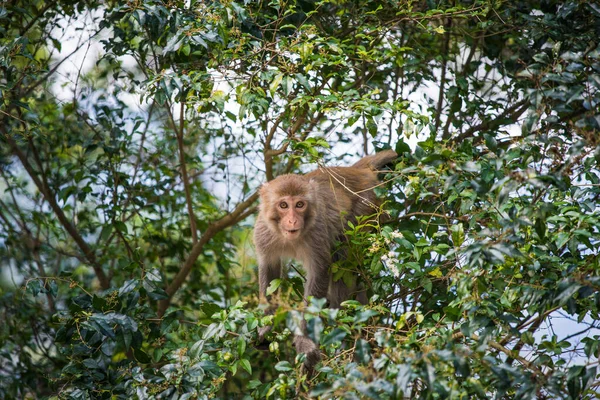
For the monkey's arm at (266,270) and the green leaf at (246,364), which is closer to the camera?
the green leaf at (246,364)

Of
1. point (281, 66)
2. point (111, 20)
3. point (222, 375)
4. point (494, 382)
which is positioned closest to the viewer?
point (494, 382)

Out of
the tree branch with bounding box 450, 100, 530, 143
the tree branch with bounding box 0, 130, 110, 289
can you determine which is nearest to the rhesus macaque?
the tree branch with bounding box 450, 100, 530, 143

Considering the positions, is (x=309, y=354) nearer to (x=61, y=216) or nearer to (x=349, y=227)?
(x=349, y=227)

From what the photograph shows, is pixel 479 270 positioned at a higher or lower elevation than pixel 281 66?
lower

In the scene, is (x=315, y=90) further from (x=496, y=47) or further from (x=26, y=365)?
(x=26, y=365)

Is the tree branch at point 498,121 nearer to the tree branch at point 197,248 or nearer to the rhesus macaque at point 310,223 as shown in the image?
the rhesus macaque at point 310,223

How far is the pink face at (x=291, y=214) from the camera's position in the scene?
A: 18.7 feet

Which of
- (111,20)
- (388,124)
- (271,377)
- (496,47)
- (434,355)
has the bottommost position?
(271,377)

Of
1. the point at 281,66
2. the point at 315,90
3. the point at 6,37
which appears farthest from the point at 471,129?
the point at 6,37

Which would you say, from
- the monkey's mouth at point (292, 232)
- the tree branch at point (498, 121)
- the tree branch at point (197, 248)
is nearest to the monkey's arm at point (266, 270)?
the monkey's mouth at point (292, 232)

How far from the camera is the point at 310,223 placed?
5.97 m

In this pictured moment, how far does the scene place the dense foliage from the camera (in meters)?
3.64

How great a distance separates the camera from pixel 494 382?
3.57m

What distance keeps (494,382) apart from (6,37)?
5.25 metres
